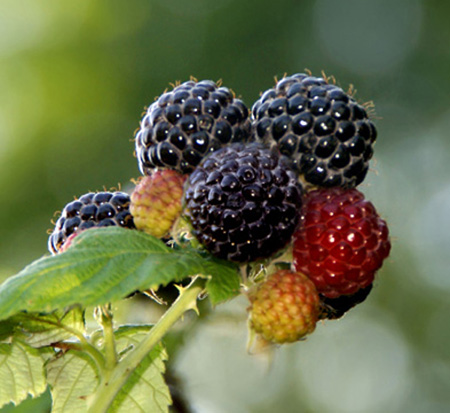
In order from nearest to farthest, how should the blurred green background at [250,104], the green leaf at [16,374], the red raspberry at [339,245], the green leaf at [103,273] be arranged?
the green leaf at [103,273], the red raspberry at [339,245], the green leaf at [16,374], the blurred green background at [250,104]

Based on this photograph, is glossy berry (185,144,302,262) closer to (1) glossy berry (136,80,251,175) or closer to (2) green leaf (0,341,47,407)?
(1) glossy berry (136,80,251,175)

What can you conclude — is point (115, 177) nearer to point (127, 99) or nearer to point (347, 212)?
point (127, 99)

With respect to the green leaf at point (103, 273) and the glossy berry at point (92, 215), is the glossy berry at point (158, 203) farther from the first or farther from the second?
the glossy berry at point (92, 215)

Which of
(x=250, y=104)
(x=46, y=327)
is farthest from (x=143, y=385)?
(x=250, y=104)

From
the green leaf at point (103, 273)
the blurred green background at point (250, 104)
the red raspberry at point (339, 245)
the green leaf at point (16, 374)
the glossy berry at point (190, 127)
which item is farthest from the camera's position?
the blurred green background at point (250, 104)

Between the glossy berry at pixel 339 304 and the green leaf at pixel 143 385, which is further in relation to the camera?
the green leaf at pixel 143 385

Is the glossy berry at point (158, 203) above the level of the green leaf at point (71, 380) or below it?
above

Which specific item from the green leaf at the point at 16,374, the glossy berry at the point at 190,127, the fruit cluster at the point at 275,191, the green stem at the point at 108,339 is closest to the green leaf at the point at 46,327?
the green leaf at the point at 16,374
